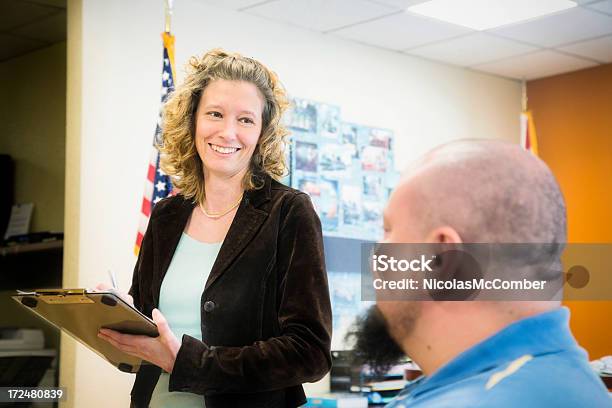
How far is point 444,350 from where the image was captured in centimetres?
78

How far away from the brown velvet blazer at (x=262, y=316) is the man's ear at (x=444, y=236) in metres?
0.88

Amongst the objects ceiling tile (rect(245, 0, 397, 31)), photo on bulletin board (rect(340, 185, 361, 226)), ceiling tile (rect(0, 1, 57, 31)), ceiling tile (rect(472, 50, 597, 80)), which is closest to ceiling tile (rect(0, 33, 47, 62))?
ceiling tile (rect(0, 1, 57, 31))

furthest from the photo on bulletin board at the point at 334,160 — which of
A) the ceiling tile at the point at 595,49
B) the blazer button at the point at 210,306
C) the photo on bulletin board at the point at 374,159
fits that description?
the blazer button at the point at 210,306

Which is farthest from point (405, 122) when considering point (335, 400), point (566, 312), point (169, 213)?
point (566, 312)

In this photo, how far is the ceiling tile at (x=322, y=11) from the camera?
174 inches

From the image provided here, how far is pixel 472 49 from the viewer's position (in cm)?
533

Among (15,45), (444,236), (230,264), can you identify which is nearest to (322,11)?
(15,45)

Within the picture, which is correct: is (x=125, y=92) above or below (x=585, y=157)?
above

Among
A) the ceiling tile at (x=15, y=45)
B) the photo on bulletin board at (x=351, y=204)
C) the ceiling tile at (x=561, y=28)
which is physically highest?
the ceiling tile at (x=561, y=28)

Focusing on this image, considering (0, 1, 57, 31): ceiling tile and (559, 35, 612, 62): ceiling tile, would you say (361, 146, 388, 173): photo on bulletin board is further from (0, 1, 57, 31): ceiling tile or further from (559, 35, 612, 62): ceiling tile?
(0, 1, 57, 31): ceiling tile

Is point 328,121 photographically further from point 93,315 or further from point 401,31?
point 93,315

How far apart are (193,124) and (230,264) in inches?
14.8

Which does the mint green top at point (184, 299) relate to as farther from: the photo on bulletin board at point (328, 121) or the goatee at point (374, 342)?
the photo on bulletin board at point (328, 121)

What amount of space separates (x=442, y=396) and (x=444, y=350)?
5 centimetres
